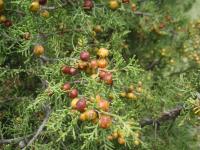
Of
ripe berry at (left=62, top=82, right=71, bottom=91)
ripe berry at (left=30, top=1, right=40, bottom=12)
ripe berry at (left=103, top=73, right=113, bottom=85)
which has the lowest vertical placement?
ripe berry at (left=62, top=82, right=71, bottom=91)

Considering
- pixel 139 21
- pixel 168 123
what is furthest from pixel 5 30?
pixel 139 21

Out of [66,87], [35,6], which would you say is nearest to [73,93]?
[66,87]

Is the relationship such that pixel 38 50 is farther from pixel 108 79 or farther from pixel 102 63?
pixel 108 79

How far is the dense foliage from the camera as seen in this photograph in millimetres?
2766

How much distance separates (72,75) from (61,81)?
0.33ft

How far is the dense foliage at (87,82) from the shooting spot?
9.07 feet

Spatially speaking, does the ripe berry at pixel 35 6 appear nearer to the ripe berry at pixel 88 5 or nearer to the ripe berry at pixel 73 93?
the ripe berry at pixel 88 5

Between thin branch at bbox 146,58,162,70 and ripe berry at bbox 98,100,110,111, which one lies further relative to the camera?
thin branch at bbox 146,58,162,70

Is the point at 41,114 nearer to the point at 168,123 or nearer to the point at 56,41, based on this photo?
the point at 56,41

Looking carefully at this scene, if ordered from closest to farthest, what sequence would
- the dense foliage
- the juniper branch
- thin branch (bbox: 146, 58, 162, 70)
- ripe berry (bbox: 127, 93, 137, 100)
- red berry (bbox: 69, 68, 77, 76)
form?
the dense foliage → red berry (bbox: 69, 68, 77, 76) → the juniper branch → ripe berry (bbox: 127, 93, 137, 100) → thin branch (bbox: 146, 58, 162, 70)

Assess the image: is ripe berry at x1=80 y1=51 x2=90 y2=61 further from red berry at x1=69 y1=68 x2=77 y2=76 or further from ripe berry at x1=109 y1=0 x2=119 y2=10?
ripe berry at x1=109 y1=0 x2=119 y2=10

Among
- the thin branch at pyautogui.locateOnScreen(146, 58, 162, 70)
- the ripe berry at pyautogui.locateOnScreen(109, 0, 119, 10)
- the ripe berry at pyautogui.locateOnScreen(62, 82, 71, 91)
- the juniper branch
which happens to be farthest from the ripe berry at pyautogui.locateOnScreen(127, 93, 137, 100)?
the thin branch at pyautogui.locateOnScreen(146, 58, 162, 70)

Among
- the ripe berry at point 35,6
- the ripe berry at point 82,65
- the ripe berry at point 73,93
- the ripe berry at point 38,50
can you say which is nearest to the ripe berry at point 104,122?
the ripe berry at point 73,93

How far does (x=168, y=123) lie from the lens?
15.1 feet
